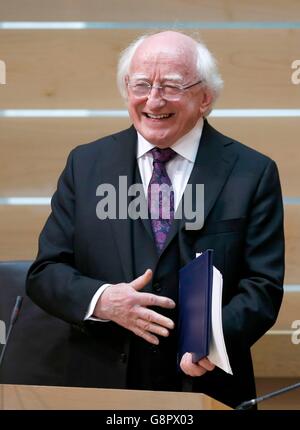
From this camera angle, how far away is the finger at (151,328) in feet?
8.43

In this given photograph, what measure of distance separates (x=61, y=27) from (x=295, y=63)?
3.16ft

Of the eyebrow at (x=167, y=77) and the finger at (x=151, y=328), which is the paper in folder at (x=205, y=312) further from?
the eyebrow at (x=167, y=77)

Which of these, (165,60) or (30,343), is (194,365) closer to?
(30,343)

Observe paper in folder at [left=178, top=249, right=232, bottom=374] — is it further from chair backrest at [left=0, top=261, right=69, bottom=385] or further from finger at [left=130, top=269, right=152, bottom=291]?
chair backrest at [left=0, top=261, right=69, bottom=385]

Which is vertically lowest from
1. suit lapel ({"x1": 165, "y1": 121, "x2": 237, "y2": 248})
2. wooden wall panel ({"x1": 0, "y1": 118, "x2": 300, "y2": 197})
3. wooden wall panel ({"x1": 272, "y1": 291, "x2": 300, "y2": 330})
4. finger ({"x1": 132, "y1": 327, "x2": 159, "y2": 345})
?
finger ({"x1": 132, "y1": 327, "x2": 159, "y2": 345})

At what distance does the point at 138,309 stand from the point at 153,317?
49 mm

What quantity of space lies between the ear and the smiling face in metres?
0.05

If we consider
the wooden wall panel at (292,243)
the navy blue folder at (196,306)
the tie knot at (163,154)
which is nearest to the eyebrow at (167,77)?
the tie knot at (163,154)

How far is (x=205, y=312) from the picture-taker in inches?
93.8

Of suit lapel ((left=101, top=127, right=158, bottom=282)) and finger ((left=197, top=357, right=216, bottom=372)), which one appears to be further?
suit lapel ((left=101, top=127, right=158, bottom=282))

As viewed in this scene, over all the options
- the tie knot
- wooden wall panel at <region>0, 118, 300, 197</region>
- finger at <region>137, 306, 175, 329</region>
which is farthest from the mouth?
wooden wall panel at <region>0, 118, 300, 197</region>

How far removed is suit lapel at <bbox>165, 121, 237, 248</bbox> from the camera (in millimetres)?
2838

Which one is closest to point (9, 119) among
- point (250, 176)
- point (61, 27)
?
point (61, 27)

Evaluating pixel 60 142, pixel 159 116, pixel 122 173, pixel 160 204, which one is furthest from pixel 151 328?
pixel 60 142
